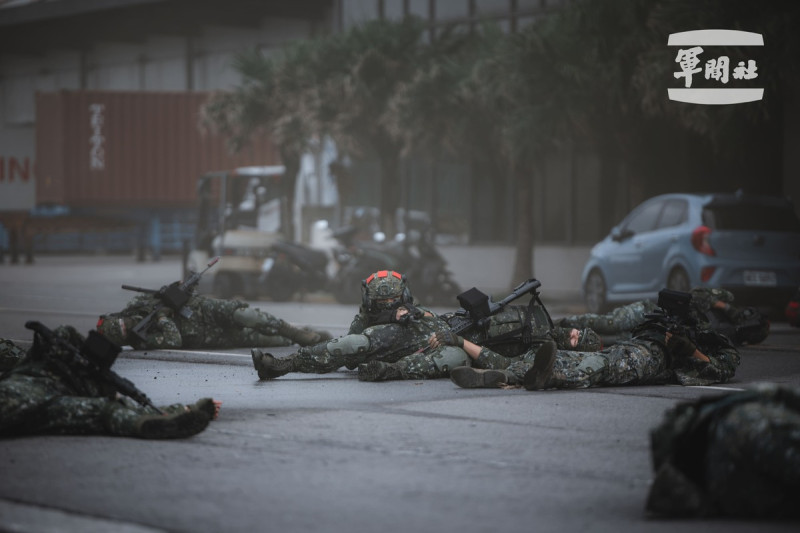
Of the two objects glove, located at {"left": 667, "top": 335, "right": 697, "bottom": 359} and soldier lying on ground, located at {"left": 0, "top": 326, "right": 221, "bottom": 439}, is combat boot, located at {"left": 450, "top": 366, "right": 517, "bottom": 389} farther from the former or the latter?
soldier lying on ground, located at {"left": 0, "top": 326, "right": 221, "bottom": 439}

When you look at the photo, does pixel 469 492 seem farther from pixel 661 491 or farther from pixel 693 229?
pixel 693 229

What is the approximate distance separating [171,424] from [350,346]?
305 cm

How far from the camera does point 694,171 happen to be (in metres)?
25.3

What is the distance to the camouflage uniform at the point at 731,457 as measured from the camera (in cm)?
498

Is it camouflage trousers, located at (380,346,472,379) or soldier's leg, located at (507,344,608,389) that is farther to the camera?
camouflage trousers, located at (380,346,472,379)

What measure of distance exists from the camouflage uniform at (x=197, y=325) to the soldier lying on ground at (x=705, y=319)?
9.66ft

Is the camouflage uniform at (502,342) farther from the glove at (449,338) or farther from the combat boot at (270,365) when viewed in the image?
the combat boot at (270,365)

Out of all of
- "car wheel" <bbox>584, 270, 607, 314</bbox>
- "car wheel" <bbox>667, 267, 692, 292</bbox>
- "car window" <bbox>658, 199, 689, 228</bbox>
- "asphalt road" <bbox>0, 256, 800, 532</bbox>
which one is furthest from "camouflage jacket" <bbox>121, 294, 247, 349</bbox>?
"car wheel" <bbox>584, 270, 607, 314</bbox>

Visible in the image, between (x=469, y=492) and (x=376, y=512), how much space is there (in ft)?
1.87

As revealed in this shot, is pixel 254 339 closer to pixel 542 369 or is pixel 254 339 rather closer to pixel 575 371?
pixel 575 371

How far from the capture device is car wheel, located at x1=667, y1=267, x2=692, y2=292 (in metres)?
16.7

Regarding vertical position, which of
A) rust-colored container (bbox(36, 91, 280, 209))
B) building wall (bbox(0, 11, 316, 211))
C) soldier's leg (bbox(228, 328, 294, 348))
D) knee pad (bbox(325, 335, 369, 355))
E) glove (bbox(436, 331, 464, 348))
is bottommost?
soldier's leg (bbox(228, 328, 294, 348))

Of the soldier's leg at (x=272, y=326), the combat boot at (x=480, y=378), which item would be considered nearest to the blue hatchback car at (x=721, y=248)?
the soldier's leg at (x=272, y=326)

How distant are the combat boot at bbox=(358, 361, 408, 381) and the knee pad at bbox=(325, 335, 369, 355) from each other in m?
0.13
